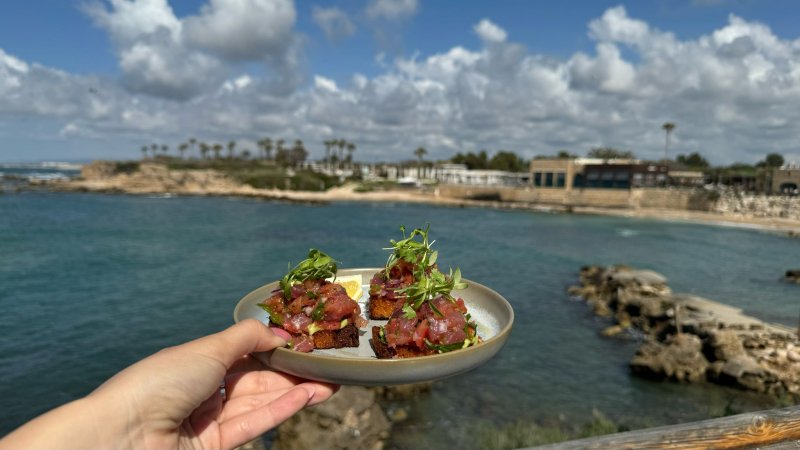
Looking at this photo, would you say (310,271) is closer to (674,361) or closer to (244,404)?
(244,404)

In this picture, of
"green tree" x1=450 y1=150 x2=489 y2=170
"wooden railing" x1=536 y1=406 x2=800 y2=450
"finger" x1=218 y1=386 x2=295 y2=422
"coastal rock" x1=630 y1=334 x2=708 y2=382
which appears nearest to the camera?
"finger" x1=218 y1=386 x2=295 y2=422

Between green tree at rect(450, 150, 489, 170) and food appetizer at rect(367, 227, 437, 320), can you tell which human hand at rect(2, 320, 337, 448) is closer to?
food appetizer at rect(367, 227, 437, 320)

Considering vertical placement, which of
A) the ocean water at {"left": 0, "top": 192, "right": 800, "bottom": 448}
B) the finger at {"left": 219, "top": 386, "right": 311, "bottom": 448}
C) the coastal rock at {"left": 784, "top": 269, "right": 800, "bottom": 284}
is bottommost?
the ocean water at {"left": 0, "top": 192, "right": 800, "bottom": 448}

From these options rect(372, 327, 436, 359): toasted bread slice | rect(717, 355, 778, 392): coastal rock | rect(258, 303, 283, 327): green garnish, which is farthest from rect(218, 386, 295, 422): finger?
rect(717, 355, 778, 392): coastal rock

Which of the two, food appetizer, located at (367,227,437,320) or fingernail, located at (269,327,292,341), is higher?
food appetizer, located at (367,227,437,320)

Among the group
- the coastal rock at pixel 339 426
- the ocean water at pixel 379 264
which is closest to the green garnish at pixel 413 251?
the coastal rock at pixel 339 426

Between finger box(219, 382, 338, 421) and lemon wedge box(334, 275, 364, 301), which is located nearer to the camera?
finger box(219, 382, 338, 421)

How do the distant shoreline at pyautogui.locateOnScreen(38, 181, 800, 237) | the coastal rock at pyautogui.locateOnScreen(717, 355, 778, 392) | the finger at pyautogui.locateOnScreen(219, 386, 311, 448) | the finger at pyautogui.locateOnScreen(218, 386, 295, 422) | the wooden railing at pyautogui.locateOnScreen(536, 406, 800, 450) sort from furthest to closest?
the distant shoreline at pyautogui.locateOnScreen(38, 181, 800, 237) < the coastal rock at pyautogui.locateOnScreen(717, 355, 778, 392) < the wooden railing at pyautogui.locateOnScreen(536, 406, 800, 450) < the finger at pyautogui.locateOnScreen(218, 386, 295, 422) < the finger at pyautogui.locateOnScreen(219, 386, 311, 448)
